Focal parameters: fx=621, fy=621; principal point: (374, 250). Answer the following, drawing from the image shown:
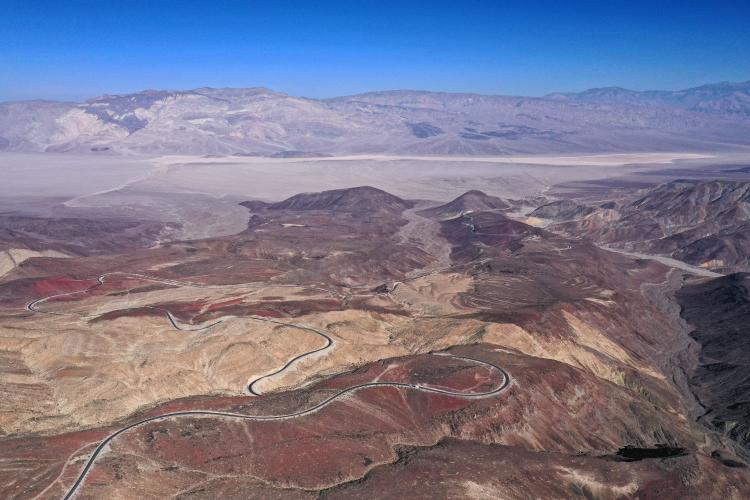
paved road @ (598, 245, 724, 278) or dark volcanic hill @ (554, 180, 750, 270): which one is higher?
dark volcanic hill @ (554, 180, 750, 270)

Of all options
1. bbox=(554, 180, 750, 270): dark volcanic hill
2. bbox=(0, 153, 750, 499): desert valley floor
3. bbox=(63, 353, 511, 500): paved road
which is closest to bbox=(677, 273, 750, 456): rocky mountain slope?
bbox=(0, 153, 750, 499): desert valley floor

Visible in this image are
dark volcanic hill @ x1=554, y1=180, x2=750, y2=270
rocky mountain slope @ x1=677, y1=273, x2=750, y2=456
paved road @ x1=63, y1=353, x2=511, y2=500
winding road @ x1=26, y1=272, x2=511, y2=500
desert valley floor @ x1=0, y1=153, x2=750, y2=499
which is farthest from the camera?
dark volcanic hill @ x1=554, y1=180, x2=750, y2=270

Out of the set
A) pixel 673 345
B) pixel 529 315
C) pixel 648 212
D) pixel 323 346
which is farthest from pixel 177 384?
pixel 648 212

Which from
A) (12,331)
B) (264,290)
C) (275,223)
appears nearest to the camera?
(12,331)

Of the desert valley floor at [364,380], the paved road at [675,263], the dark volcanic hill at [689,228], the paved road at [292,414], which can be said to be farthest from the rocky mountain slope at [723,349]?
the dark volcanic hill at [689,228]

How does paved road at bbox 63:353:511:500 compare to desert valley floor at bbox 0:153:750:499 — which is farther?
desert valley floor at bbox 0:153:750:499

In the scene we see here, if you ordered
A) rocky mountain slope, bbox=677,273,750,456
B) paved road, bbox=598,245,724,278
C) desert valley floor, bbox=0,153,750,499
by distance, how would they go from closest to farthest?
desert valley floor, bbox=0,153,750,499
rocky mountain slope, bbox=677,273,750,456
paved road, bbox=598,245,724,278

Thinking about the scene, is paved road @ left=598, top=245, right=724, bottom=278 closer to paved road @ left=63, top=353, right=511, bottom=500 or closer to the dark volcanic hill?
the dark volcanic hill

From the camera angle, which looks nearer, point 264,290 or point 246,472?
point 246,472

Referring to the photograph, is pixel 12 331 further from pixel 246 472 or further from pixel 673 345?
pixel 673 345
